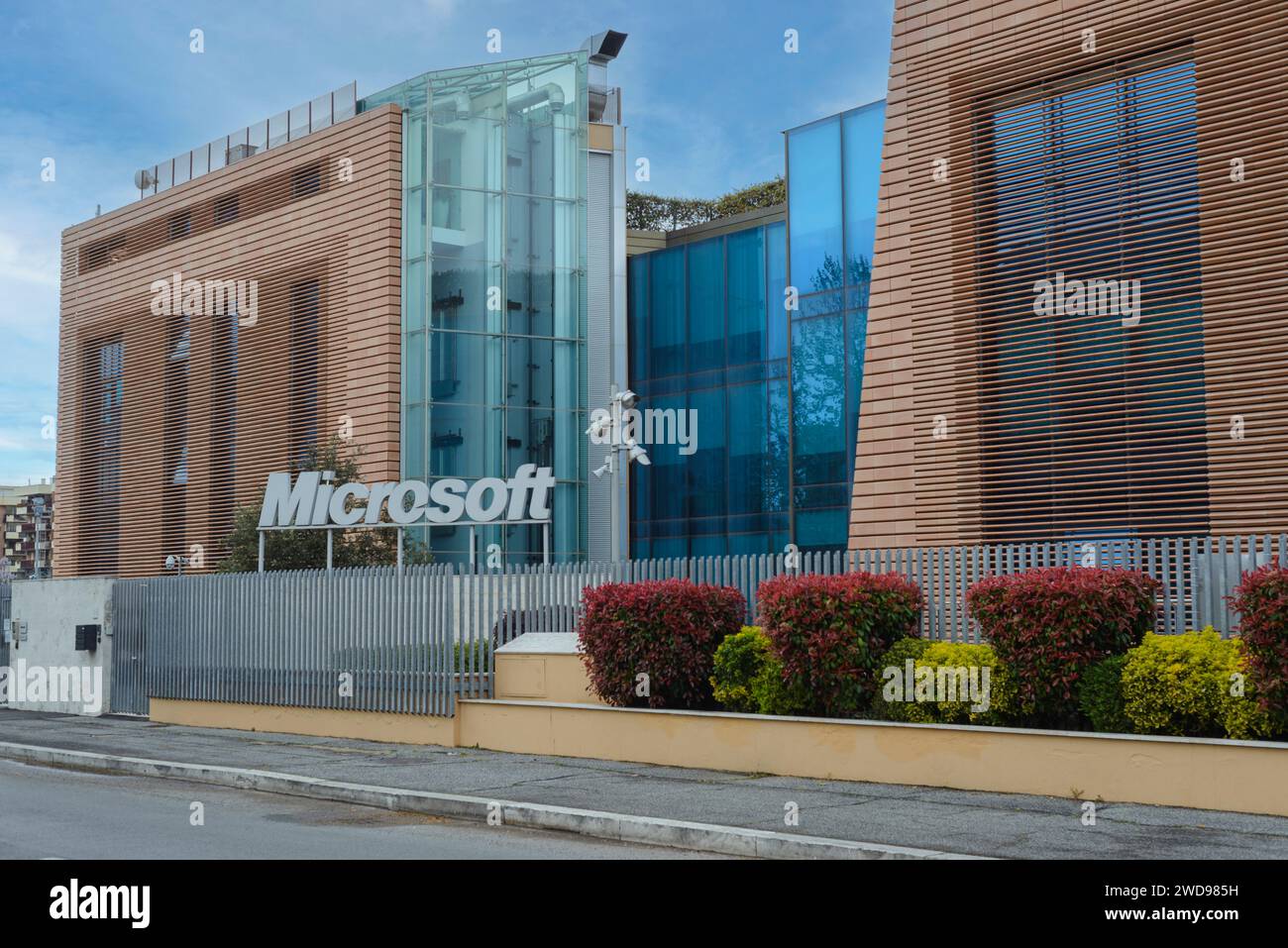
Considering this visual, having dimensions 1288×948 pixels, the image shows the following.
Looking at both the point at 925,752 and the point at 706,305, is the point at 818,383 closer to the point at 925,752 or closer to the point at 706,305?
the point at 706,305

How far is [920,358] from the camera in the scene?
21.6m

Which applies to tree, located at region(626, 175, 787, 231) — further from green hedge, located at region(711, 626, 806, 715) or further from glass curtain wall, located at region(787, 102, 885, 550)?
green hedge, located at region(711, 626, 806, 715)

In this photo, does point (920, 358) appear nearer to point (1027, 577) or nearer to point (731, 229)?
point (1027, 577)

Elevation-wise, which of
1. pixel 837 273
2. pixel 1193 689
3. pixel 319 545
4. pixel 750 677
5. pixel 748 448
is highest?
pixel 837 273

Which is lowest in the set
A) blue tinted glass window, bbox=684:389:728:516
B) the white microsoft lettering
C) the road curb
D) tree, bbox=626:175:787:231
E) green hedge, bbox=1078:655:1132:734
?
the road curb

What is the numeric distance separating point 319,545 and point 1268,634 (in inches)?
812

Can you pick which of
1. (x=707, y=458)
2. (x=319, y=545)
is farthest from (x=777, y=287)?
(x=319, y=545)

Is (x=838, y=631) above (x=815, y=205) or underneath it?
underneath

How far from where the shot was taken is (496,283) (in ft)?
114

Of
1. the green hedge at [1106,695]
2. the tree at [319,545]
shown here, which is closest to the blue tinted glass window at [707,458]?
the tree at [319,545]

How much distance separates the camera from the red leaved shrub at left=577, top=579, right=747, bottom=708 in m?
16.9

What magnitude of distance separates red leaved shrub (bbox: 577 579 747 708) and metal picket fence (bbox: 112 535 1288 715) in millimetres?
500

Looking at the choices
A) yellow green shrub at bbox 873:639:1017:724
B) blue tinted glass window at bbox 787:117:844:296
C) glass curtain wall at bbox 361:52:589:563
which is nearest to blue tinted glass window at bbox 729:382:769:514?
blue tinted glass window at bbox 787:117:844:296
